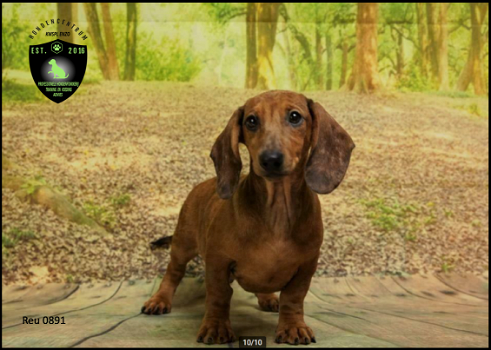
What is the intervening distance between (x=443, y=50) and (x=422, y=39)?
204 mm

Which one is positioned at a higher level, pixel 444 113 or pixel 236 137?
pixel 444 113

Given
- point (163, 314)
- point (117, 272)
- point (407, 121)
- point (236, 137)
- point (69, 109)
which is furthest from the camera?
point (407, 121)

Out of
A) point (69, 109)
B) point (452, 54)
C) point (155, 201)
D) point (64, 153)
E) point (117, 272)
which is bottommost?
point (117, 272)

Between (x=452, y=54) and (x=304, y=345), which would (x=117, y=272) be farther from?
(x=452, y=54)

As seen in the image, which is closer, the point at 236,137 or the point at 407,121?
the point at 236,137

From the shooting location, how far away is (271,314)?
2744 millimetres

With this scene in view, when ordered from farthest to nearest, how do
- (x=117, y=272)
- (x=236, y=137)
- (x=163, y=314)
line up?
(x=117, y=272) → (x=163, y=314) → (x=236, y=137)

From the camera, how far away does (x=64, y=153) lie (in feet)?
13.9

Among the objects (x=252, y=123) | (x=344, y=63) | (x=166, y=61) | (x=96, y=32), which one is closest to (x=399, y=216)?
(x=344, y=63)

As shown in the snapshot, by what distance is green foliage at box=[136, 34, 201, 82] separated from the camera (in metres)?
4.18

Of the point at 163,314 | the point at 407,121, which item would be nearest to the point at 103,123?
the point at 163,314

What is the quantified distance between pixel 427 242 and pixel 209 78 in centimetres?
205

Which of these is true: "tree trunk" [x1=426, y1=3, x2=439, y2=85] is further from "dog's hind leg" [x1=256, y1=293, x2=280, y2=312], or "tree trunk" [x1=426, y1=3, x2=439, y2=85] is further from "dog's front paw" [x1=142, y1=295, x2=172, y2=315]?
"dog's front paw" [x1=142, y1=295, x2=172, y2=315]

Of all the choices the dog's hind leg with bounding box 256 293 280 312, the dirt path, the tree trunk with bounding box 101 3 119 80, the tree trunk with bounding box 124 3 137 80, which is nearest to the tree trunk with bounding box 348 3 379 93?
the dirt path
